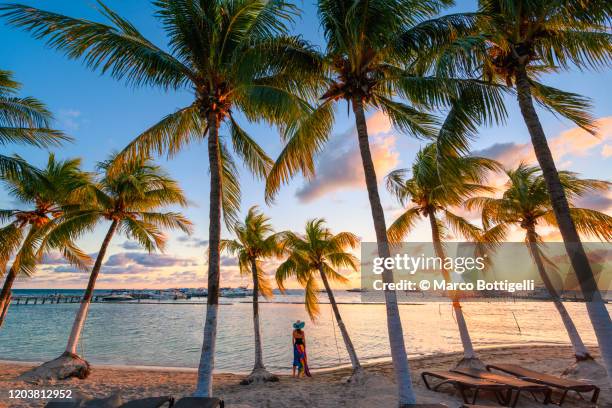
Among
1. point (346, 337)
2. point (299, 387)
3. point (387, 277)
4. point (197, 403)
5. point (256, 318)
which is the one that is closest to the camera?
point (197, 403)

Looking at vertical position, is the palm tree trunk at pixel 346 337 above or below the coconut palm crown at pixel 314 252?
below

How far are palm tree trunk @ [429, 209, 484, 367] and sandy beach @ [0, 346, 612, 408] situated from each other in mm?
1935

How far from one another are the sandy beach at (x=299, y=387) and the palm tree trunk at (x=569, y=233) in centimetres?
336

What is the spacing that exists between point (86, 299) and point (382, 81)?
43.6 ft

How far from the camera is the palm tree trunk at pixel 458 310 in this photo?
11.4m

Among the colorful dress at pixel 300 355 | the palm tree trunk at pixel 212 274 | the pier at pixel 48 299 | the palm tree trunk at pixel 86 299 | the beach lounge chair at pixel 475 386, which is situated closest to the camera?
the palm tree trunk at pixel 212 274

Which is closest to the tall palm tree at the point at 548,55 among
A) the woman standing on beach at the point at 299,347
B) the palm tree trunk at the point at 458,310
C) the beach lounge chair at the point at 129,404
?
the palm tree trunk at the point at 458,310

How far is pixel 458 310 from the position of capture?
450 inches

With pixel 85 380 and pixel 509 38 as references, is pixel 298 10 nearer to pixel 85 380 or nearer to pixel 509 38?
pixel 509 38

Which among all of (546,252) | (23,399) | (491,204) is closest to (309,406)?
(23,399)

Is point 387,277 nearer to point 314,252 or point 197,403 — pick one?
point 197,403

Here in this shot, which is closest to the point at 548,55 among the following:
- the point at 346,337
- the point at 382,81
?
the point at 382,81

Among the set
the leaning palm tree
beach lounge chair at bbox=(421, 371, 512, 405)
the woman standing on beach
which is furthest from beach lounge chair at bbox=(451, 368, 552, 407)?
the leaning palm tree

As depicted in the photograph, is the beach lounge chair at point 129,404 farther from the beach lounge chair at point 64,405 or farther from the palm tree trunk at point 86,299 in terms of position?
the palm tree trunk at point 86,299
